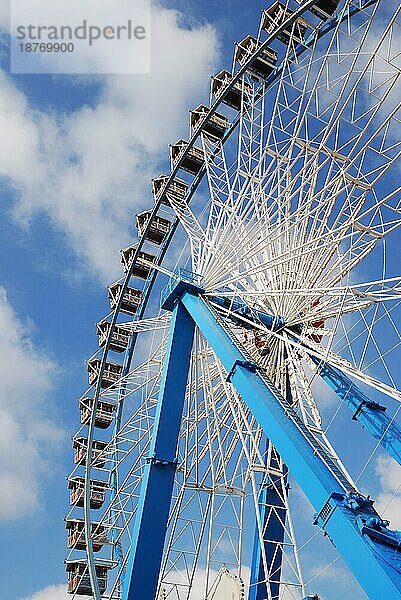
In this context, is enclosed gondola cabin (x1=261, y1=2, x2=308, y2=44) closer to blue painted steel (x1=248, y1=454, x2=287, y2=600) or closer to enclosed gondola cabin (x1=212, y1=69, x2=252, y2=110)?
enclosed gondola cabin (x1=212, y1=69, x2=252, y2=110)

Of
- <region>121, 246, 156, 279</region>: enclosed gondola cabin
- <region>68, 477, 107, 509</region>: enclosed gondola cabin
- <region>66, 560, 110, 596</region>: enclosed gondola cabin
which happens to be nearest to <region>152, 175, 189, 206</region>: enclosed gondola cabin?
<region>121, 246, 156, 279</region>: enclosed gondola cabin

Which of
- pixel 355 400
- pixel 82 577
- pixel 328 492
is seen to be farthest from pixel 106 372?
pixel 328 492

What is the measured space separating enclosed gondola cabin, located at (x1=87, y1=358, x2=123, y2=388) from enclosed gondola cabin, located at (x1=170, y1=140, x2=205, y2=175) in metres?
8.21

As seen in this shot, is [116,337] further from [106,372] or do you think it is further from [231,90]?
[231,90]

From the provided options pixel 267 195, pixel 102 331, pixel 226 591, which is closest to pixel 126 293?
pixel 102 331

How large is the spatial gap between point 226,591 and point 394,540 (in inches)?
296

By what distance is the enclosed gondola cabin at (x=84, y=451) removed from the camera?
24156 mm

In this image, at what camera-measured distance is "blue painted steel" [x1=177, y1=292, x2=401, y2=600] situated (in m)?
9.47

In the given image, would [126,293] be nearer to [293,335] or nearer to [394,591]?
[293,335]

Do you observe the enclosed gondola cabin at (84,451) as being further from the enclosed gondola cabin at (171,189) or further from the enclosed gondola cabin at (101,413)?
the enclosed gondola cabin at (171,189)

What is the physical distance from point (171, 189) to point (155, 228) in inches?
75.8

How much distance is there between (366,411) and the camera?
16359 mm

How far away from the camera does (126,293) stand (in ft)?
82.9

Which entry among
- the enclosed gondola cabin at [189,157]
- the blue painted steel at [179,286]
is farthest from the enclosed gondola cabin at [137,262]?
the blue painted steel at [179,286]
